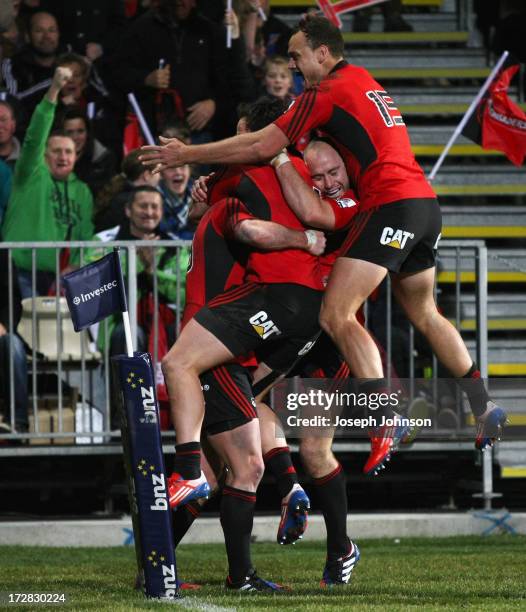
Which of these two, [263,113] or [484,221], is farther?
[484,221]

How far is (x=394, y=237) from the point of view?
310 inches

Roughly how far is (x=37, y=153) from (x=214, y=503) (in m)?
3.13

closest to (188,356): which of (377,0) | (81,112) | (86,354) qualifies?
(86,354)

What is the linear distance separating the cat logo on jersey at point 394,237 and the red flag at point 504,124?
5.55 meters

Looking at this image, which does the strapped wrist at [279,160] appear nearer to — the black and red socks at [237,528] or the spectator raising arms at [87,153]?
the black and red socks at [237,528]

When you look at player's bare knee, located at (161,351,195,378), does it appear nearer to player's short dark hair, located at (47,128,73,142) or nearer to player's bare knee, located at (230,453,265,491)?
player's bare knee, located at (230,453,265,491)

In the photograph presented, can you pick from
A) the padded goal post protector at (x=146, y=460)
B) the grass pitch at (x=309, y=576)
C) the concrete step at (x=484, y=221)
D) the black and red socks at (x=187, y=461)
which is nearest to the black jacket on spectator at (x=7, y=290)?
the grass pitch at (x=309, y=576)

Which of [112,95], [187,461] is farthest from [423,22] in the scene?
[187,461]

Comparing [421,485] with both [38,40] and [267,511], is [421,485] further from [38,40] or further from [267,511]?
[38,40]

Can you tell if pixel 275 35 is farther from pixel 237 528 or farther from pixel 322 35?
A: pixel 237 528

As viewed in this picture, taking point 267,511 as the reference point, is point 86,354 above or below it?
above

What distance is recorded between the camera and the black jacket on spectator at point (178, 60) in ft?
46.4

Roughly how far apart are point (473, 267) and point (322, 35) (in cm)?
423

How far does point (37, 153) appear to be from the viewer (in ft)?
40.4
